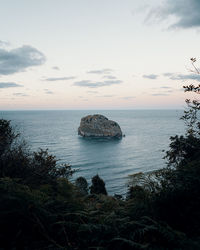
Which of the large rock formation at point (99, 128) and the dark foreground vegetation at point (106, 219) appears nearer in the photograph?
the dark foreground vegetation at point (106, 219)

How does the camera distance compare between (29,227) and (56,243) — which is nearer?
(56,243)

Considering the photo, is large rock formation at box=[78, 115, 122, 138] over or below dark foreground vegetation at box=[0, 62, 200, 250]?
below

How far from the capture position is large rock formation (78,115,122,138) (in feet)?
377

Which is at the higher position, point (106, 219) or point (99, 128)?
point (106, 219)

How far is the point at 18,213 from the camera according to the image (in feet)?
11.3

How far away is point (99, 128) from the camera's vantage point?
382ft

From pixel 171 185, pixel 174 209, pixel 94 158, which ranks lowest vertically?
pixel 94 158

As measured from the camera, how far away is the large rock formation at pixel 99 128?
115 meters

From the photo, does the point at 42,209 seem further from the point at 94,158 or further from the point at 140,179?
the point at 94,158

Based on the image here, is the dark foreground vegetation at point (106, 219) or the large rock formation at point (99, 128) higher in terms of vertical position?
the dark foreground vegetation at point (106, 219)

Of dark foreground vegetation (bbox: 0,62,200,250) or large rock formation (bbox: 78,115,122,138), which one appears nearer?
dark foreground vegetation (bbox: 0,62,200,250)

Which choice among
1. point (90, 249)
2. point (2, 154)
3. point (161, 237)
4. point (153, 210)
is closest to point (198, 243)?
point (161, 237)

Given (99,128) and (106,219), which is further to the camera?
(99,128)

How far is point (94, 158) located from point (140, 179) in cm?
6305
